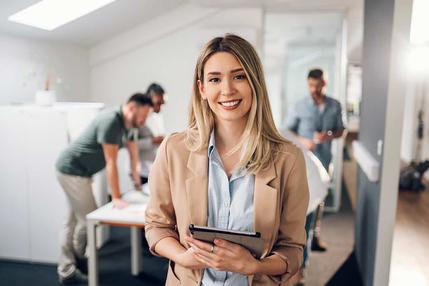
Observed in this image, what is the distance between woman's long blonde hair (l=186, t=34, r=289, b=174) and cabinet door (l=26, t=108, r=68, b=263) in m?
2.37

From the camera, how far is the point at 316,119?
400 cm

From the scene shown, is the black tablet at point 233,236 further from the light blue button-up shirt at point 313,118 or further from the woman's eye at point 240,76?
the light blue button-up shirt at point 313,118

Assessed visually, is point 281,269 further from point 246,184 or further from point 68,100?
point 68,100

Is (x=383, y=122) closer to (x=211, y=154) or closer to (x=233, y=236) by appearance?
(x=211, y=154)

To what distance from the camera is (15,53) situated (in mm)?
3684

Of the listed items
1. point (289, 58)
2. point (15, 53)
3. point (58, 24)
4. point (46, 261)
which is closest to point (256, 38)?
point (58, 24)

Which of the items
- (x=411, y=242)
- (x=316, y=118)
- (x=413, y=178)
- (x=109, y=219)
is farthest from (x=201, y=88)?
(x=413, y=178)

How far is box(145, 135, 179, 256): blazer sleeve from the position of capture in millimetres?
1235

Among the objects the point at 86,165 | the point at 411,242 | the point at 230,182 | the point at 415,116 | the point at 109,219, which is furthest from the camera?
the point at 415,116

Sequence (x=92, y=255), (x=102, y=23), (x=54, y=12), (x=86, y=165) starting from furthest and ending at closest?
(x=102, y=23) → (x=54, y=12) → (x=86, y=165) → (x=92, y=255)

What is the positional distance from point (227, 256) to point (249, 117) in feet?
1.30

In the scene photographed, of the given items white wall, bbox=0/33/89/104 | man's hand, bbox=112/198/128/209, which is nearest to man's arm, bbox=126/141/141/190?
man's hand, bbox=112/198/128/209

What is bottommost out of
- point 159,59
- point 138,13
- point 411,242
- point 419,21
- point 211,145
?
point 411,242

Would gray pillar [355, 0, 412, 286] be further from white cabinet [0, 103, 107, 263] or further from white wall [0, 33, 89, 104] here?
white wall [0, 33, 89, 104]
